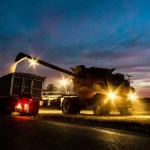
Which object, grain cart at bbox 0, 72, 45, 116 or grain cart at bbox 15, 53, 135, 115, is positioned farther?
grain cart at bbox 0, 72, 45, 116

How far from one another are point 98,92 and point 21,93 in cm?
573

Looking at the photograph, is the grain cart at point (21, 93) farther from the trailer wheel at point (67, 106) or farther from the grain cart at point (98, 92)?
the grain cart at point (98, 92)

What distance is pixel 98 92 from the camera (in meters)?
17.6

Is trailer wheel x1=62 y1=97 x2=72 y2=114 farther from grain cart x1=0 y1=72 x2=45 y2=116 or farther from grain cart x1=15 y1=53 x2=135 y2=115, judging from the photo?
grain cart x1=0 y1=72 x2=45 y2=116

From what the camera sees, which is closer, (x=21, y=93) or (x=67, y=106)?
(x=21, y=93)

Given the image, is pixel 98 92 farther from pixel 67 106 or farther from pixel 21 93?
pixel 21 93

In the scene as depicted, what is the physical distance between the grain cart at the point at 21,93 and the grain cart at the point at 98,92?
103 inches

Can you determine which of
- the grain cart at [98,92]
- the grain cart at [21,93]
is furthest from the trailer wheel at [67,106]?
the grain cart at [21,93]

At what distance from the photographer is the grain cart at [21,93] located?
18078 millimetres

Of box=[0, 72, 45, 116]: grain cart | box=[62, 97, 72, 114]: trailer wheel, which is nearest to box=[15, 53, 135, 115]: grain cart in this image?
box=[62, 97, 72, 114]: trailer wheel

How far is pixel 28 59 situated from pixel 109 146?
16.3 metres

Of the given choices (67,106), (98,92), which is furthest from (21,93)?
(98,92)

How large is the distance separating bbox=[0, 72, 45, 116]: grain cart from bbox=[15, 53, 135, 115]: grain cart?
8.55ft

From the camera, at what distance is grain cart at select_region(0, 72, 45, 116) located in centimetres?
1808
